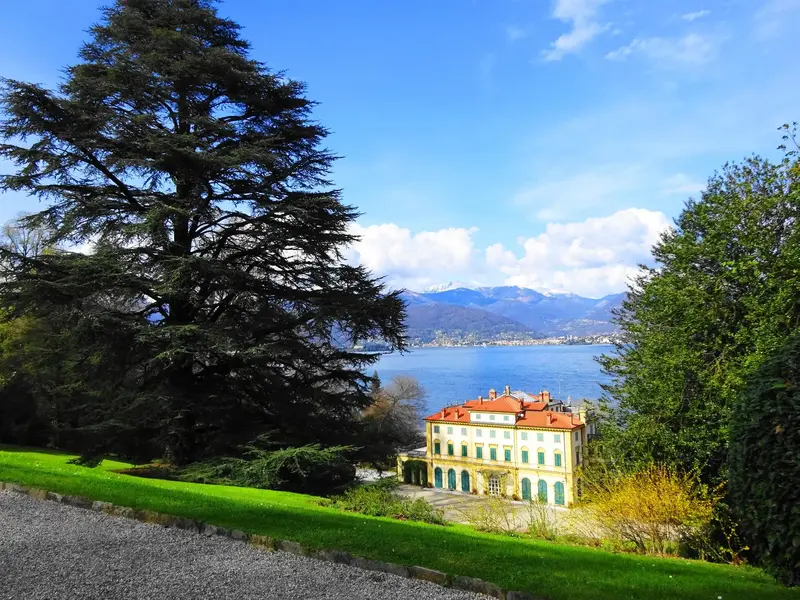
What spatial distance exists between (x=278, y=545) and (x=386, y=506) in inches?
129

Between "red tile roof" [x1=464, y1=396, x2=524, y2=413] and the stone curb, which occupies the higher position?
the stone curb

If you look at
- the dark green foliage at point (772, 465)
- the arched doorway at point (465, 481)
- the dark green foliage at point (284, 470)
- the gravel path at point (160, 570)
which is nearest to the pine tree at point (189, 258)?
the dark green foliage at point (284, 470)

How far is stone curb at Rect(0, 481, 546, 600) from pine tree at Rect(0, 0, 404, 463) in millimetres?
3845

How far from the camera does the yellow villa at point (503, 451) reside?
30109 mm

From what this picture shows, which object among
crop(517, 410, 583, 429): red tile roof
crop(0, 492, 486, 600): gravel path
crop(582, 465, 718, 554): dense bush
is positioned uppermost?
crop(0, 492, 486, 600): gravel path

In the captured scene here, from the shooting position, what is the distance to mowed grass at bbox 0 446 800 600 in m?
3.95

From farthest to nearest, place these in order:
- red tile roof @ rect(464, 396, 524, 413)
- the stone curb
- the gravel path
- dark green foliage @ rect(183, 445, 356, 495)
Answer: red tile roof @ rect(464, 396, 524, 413) → dark green foliage @ rect(183, 445, 356, 495) → the stone curb → the gravel path

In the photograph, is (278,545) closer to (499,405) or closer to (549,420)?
(549,420)

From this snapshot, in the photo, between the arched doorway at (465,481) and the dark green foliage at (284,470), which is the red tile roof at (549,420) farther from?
the dark green foliage at (284,470)

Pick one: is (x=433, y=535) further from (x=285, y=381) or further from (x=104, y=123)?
(x=104, y=123)

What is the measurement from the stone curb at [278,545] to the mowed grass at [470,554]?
0.09m

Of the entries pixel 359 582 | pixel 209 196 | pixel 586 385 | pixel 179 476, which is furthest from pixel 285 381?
pixel 586 385

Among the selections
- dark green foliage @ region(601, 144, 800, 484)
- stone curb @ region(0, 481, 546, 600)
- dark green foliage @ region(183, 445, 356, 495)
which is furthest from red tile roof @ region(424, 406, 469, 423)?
stone curb @ region(0, 481, 546, 600)

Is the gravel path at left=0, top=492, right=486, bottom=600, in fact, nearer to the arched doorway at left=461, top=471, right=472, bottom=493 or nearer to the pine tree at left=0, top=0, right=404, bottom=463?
the pine tree at left=0, top=0, right=404, bottom=463
